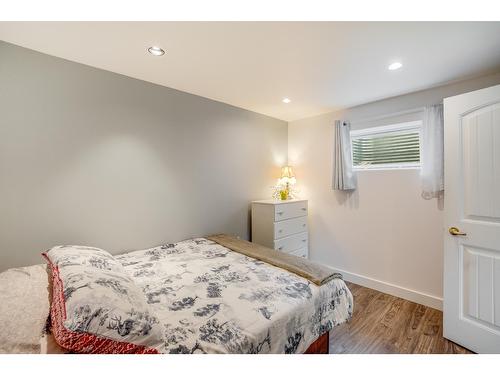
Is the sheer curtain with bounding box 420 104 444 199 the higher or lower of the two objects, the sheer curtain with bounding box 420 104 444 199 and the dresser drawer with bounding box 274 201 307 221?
the higher

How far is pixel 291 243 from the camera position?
9.53ft

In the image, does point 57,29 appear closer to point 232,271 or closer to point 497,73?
point 232,271

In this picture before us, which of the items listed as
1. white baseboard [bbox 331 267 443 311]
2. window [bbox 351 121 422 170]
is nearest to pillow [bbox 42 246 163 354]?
white baseboard [bbox 331 267 443 311]

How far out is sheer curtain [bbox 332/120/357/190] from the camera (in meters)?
2.83

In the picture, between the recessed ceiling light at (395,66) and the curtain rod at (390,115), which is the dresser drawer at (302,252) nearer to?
the curtain rod at (390,115)

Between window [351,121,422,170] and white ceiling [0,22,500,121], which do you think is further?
window [351,121,422,170]

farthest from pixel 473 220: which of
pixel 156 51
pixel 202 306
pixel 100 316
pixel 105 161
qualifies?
pixel 105 161

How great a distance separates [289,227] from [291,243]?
0.72ft

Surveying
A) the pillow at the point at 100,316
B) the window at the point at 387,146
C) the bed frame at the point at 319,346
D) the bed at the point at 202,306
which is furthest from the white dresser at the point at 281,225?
the pillow at the point at 100,316

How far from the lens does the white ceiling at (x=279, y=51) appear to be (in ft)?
4.54

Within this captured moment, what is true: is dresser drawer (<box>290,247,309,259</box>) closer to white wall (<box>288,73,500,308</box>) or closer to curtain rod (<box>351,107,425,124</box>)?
white wall (<box>288,73,500,308</box>)
